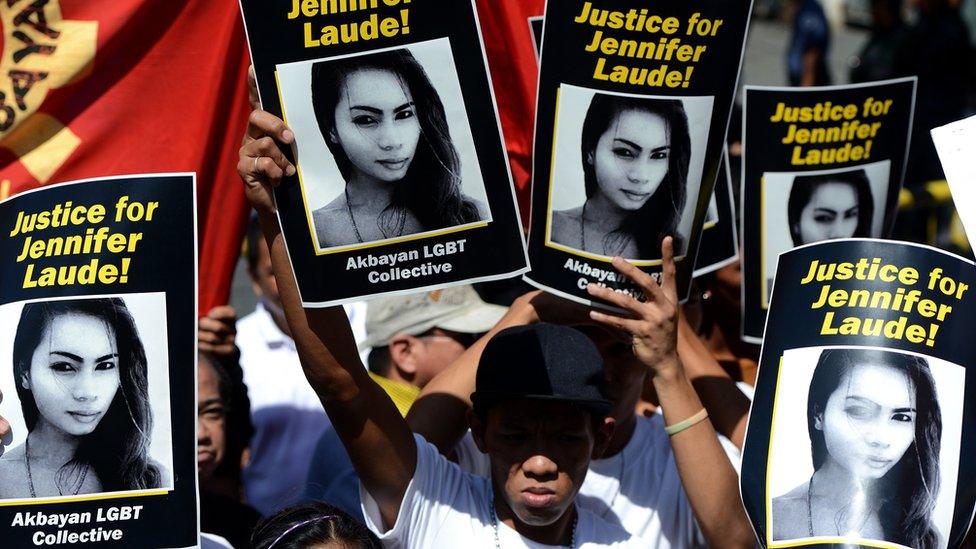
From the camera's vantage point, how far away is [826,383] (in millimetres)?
3029

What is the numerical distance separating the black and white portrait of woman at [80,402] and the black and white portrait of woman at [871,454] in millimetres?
1283

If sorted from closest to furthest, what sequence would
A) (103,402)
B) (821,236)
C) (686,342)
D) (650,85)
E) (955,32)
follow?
(103,402)
(650,85)
(686,342)
(821,236)
(955,32)

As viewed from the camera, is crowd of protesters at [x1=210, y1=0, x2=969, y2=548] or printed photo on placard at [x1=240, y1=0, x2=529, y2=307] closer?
printed photo on placard at [x1=240, y1=0, x2=529, y2=307]

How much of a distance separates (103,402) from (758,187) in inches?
72.6

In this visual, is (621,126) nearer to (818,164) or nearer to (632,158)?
(632,158)

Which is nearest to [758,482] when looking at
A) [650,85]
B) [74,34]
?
[650,85]

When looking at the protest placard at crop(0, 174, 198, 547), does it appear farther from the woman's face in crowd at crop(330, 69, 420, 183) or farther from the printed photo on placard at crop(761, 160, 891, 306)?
the printed photo on placard at crop(761, 160, 891, 306)

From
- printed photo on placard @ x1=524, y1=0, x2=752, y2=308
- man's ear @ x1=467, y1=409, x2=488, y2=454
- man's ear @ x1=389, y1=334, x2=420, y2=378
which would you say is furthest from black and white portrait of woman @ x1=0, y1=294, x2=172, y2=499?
man's ear @ x1=389, y1=334, x2=420, y2=378

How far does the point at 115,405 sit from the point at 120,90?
1196 mm

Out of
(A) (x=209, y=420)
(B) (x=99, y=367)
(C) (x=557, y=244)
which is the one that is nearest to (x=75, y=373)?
(B) (x=99, y=367)

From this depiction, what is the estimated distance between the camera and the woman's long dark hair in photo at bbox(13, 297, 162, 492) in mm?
2932

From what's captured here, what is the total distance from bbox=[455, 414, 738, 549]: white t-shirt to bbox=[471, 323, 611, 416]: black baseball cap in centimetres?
39

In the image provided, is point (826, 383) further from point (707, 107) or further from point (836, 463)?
point (707, 107)

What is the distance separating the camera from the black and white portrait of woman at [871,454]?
2943 millimetres
